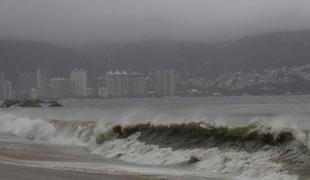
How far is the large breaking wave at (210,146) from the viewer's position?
22.6 m

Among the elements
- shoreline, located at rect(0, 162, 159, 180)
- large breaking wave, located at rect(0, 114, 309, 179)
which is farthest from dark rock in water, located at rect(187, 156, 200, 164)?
shoreline, located at rect(0, 162, 159, 180)

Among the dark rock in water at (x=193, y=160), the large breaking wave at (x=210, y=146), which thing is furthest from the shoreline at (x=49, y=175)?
the dark rock in water at (x=193, y=160)

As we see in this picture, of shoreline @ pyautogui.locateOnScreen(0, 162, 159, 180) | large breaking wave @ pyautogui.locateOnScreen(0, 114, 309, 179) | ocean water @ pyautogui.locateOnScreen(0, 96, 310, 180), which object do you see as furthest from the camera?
large breaking wave @ pyautogui.locateOnScreen(0, 114, 309, 179)

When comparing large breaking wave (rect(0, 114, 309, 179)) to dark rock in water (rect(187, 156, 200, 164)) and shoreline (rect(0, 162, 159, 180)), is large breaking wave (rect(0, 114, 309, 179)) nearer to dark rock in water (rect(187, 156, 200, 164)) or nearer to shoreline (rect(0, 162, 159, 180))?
dark rock in water (rect(187, 156, 200, 164))

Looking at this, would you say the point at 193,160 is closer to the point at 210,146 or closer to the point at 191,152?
the point at 191,152

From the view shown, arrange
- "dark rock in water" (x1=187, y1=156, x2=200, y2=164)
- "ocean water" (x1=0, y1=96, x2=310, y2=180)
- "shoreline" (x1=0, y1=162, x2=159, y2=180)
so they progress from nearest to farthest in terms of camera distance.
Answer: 1. "shoreline" (x1=0, y1=162, x2=159, y2=180)
2. "ocean water" (x1=0, y1=96, x2=310, y2=180)
3. "dark rock in water" (x1=187, y1=156, x2=200, y2=164)

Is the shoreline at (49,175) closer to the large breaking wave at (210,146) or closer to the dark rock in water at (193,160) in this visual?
the large breaking wave at (210,146)

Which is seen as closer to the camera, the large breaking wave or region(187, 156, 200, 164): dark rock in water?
the large breaking wave

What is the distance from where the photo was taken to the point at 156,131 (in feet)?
112

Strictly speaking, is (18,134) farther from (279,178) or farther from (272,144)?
(279,178)

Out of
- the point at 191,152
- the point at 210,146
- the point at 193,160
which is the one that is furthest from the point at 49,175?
the point at 210,146

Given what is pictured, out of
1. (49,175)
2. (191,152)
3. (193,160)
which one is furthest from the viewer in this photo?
Result: (191,152)

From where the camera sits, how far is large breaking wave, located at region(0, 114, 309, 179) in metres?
22.6

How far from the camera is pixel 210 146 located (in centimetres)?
2766
